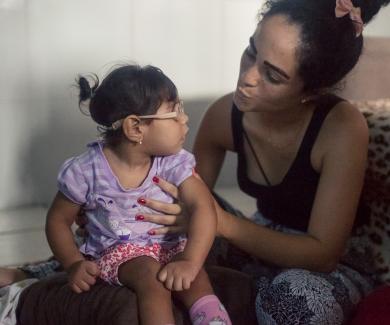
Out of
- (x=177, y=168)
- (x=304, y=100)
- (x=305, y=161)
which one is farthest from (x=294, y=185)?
(x=177, y=168)

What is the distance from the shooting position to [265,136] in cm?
137

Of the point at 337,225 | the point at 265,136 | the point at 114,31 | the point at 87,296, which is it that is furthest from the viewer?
the point at 114,31

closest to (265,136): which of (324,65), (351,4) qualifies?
(324,65)

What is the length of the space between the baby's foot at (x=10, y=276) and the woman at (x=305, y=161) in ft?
1.17

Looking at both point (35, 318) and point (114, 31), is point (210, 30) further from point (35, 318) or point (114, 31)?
point (35, 318)

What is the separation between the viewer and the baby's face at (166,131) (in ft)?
3.56

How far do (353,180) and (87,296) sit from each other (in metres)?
0.50

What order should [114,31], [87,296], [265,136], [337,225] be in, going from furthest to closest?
[114,31] < [265,136] < [337,225] < [87,296]

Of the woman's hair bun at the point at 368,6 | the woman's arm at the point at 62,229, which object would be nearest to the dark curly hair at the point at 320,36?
the woman's hair bun at the point at 368,6

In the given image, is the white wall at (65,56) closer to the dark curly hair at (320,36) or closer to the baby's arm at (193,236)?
the dark curly hair at (320,36)

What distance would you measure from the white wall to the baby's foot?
56 cm

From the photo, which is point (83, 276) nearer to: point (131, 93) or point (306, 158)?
point (131, 93)

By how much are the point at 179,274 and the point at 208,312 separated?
0.25 feet

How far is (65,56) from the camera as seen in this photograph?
1.84m
